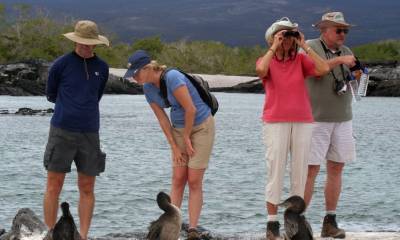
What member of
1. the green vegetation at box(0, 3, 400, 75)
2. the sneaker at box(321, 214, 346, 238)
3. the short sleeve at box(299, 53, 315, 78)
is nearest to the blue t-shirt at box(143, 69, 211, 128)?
the short sleeve at box(299, 53, 315, 78)

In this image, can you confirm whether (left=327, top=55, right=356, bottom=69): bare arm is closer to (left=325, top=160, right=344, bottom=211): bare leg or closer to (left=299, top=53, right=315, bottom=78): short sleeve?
(left=299, top=53, right=315, bottom=78): short sleeve

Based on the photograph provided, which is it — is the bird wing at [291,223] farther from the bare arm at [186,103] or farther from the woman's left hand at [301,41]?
the woman's left hand at [301,41]

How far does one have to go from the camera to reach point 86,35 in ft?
24.3

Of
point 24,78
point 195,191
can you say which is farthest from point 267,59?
point 24,78

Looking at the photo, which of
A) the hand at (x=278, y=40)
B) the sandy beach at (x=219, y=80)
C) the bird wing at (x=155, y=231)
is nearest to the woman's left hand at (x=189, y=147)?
the bird wing at (x=155, y=231)

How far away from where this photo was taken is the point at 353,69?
26.1ft

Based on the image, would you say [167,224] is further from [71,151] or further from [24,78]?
[24,78]

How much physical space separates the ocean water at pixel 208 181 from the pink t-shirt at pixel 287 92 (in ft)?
11.4

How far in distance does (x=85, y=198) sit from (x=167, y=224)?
36.1 inches

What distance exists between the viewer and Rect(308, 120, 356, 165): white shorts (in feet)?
25.5

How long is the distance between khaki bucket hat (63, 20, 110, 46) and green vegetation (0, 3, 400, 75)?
86618mm

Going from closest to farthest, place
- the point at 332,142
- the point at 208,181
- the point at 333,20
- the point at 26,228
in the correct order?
the point at 333,20 → the point at 332,142 → the point at 26,228 → the point at 208,181

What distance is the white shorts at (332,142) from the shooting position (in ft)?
25.5

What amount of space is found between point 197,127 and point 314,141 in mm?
1012
